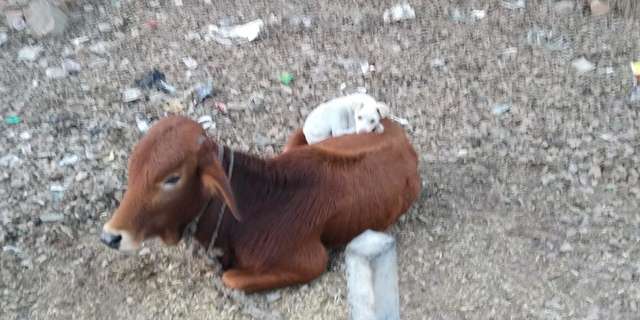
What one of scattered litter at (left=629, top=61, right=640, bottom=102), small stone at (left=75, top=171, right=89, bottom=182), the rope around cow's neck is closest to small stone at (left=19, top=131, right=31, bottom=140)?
small stone at (left=75, top=171, right=89, bottom=182)

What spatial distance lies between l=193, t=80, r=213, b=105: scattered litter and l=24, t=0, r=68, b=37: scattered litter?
1340 millimetres

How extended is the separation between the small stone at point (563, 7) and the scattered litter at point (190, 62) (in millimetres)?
2734

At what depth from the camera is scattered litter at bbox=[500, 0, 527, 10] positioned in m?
6.44

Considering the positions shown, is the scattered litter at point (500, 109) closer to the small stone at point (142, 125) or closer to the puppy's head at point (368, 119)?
the puppy's head at point (368, 119)

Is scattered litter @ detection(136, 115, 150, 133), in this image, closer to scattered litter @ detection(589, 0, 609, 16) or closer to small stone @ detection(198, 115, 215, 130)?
small stone @ detection(198, 115, 215, 130)

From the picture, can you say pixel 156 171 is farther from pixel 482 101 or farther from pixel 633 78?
pixel 633 78

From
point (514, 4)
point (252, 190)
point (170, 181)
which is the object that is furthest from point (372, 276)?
point (514, 4)

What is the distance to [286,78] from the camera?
5.78 metres

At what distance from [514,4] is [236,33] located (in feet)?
7.00

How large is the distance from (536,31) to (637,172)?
5.66ft

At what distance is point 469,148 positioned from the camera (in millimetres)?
5082

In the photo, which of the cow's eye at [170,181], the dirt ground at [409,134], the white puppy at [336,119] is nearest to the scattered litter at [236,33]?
the dirt ground at [409,134]

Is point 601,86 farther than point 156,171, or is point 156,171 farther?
point 601,86

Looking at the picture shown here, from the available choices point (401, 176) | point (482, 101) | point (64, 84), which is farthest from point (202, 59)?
point (401, 176)
